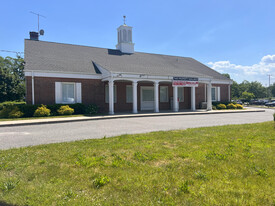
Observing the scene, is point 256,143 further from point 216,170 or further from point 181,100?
point 181,100

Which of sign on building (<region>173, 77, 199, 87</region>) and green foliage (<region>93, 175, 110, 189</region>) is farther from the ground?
sign on building (<region>173, 77, 199, 87</region>)

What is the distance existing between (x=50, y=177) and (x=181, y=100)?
21914 mm

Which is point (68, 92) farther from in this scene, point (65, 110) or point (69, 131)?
point (69, 131)

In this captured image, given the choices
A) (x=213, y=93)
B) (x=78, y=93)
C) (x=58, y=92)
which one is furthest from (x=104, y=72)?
(x=213, y=93)

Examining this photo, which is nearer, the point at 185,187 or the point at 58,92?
the point at 185,187

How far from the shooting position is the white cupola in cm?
2641

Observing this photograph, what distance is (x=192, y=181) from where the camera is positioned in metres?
3.56

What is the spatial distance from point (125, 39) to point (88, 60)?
737 cm

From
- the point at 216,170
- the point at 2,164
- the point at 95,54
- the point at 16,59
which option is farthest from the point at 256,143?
the point at 16,59

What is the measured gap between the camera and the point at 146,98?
74.4 ft

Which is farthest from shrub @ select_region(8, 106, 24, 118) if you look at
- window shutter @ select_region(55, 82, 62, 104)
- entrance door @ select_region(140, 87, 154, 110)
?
entrance door @ select_region(140, 87, 154, 110)

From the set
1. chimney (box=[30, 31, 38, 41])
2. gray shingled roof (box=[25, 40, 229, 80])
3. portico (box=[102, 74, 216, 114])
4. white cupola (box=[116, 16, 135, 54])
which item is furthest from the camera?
white cupola (box=[116, 16, 135, 54])

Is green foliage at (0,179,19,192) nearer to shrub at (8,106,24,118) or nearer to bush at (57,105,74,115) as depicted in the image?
shrub at (8,106,24,118)

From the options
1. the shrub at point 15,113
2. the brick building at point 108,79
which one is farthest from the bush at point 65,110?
the shrub at point 15,113
